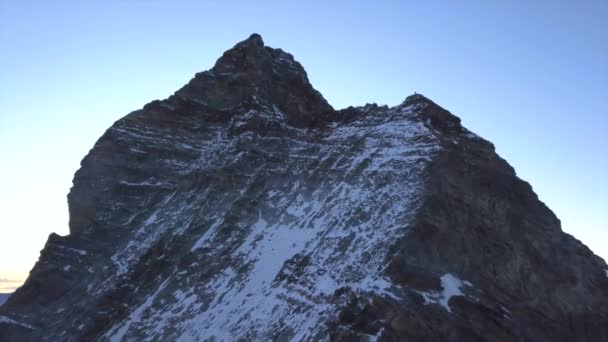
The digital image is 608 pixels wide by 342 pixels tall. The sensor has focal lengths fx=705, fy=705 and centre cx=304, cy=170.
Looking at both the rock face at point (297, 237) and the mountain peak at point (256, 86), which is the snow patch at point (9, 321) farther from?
the mountain peak at point (256, 86)

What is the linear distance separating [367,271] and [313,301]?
12.4 feet

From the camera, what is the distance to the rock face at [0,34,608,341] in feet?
138

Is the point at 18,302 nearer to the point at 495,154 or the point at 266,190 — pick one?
the point at 266,190

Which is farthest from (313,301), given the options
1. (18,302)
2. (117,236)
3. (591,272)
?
(18,302)

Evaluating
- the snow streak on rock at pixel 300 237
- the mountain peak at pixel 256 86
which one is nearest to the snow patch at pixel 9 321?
the snow streak on rock at pixel 300 237

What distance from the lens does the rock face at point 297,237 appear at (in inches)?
1656

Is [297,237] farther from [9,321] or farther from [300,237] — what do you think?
[9,321]

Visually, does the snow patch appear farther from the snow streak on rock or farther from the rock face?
the snow streak on rock

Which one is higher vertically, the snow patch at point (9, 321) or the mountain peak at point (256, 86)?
the mountain peak at point (256, 86)

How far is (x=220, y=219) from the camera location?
57.6 meters

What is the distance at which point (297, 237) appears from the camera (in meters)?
52.1

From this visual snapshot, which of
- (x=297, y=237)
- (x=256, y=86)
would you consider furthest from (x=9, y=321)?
(x=256, y=86)

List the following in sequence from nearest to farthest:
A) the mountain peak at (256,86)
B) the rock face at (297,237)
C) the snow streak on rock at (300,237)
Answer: the rock face at (297,237), the snow streak on rock at (300,237), the mountain peak at (256,86)

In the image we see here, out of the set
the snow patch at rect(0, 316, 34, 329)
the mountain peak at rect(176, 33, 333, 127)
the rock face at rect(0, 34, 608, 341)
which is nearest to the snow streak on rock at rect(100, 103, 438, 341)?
the rock face at rect(0, 34, 608, 341)
